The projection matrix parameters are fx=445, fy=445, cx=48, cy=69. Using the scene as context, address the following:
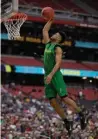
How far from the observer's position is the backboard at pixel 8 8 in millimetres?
8328

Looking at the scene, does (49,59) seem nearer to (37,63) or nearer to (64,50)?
(64,50)

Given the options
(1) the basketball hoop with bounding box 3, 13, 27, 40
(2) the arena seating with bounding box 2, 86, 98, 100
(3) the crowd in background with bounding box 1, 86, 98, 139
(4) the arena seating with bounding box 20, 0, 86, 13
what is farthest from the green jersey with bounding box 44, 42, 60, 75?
(4) the arena seating with bounding box 20, 0, 86, 13

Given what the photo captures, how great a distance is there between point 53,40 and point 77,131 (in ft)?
11.2

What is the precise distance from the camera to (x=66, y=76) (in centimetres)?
2689

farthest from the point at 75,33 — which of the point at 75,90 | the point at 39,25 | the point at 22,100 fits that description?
the point at 22,100

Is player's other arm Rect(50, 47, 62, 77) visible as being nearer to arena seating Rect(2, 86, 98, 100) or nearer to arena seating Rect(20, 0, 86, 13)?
arena seating Rect(2, 86, 98, 100)

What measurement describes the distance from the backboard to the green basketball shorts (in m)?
2.69

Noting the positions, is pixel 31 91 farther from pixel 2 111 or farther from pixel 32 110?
pixel 2 111

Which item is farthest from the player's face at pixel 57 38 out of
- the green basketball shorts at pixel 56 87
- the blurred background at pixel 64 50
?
the blurred background at pixel 64 50

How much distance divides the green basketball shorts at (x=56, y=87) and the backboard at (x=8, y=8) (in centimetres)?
269

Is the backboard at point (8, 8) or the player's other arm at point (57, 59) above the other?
the backboard at point (8, 8)

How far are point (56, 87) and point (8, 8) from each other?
3205 millimetres

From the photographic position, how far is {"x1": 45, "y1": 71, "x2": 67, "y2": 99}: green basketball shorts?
5.98 metres

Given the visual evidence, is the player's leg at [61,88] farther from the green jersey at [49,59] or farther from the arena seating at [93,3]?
the arena seating at [93,3]
